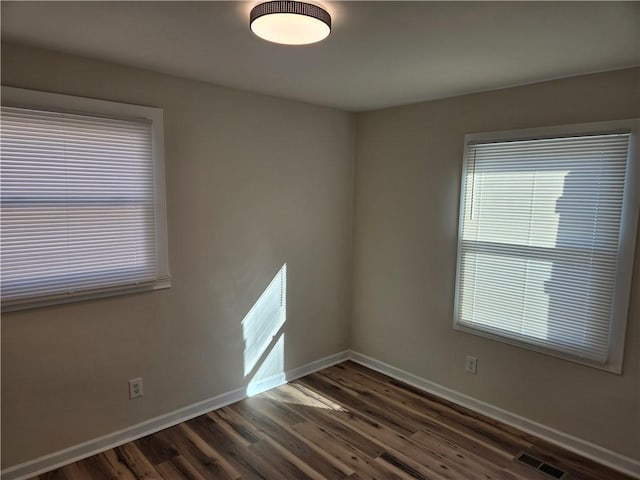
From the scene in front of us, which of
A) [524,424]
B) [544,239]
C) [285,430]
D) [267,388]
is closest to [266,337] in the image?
[267,388]

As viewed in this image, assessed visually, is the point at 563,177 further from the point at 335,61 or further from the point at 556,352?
the point at 335,61

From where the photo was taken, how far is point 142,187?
2537mm

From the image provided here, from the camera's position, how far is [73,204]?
2.29 m

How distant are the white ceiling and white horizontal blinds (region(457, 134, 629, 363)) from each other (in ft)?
1.65

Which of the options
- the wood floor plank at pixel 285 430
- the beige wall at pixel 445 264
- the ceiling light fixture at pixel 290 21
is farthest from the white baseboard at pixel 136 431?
the ceiling light fixture at pixel 290 21

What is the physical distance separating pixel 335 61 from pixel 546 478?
2.63 metres

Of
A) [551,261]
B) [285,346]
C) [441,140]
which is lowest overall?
[285,346]

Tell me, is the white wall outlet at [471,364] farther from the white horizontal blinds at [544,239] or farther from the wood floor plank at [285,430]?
the wood floor plank at [285,430]

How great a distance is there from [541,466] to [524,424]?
39 centimetres

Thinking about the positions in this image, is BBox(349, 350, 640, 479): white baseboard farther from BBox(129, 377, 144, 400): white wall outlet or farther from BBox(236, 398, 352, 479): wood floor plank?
BBox(129, 377, 144, 400): white wall outlet

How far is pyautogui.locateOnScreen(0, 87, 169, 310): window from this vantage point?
212cm

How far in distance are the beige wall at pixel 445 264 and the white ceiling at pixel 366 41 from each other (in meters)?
0.21

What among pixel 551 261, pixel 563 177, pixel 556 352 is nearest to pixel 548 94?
pixel 563 177

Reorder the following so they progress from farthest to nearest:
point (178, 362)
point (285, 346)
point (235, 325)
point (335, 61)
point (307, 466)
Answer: point (285, 346) → point (235, 325) → point (178, 362) → point (307, 466) → point (335, 61)
